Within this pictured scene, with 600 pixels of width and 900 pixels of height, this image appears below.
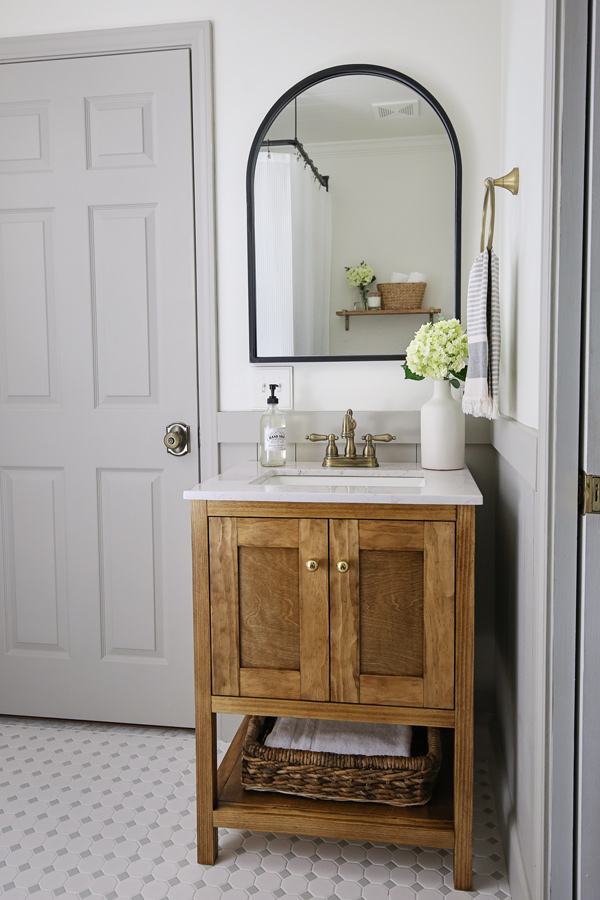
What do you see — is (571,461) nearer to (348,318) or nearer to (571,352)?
(571,352)

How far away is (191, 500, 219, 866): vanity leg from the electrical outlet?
0.63 m

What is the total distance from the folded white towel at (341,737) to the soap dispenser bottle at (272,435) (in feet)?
2.22

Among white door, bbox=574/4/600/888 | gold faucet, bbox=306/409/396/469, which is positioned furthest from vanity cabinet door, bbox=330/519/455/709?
gold faucet, bbox=306/409/396/469

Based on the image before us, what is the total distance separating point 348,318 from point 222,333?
15.2 inches

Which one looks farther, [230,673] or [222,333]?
[222,333]

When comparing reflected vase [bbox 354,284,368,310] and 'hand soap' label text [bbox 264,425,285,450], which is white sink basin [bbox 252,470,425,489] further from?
reflected vase [bbox 354,284,368,310]

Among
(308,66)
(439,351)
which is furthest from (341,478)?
(308,66)

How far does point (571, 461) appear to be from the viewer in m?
1.17

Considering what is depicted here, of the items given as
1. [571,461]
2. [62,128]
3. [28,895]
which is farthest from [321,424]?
[28,895]

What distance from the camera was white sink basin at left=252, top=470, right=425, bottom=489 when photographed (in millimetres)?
1835

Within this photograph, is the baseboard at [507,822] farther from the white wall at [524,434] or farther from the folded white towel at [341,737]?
the folded white towel at [341,737]

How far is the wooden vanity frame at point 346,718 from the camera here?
4.95 feet

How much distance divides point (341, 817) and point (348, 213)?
5.10 feet

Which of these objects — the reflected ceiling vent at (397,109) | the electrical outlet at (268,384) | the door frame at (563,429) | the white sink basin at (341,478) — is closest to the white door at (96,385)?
the electrical outlet at (268,384)
